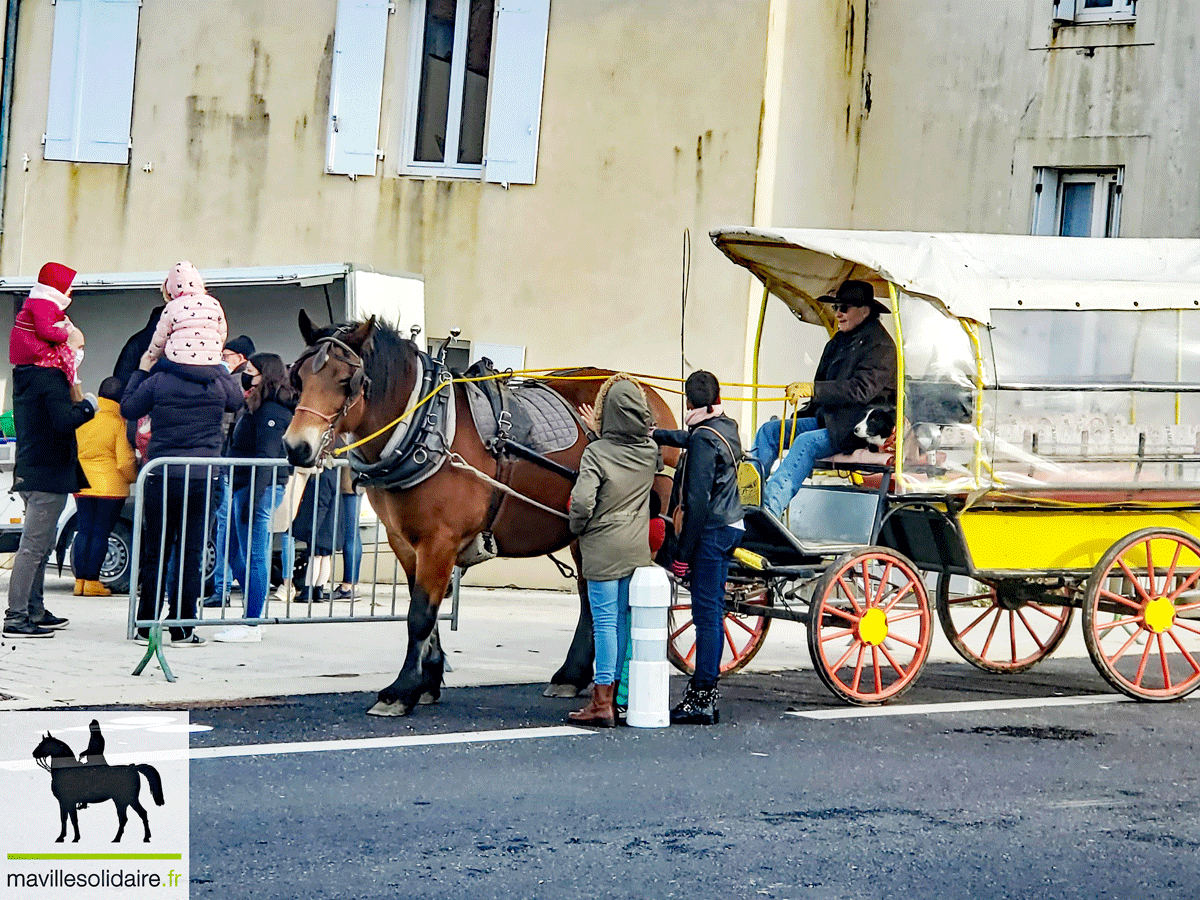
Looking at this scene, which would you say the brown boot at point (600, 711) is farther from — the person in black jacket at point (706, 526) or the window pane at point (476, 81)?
the window pane at point (476, 81)

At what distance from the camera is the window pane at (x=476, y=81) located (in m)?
16.6

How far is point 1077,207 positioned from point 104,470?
32.3 feet

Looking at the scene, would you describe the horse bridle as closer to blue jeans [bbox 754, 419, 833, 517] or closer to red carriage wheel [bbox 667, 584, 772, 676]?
red carriage wheel [bbox 667, 584, 772, 676]

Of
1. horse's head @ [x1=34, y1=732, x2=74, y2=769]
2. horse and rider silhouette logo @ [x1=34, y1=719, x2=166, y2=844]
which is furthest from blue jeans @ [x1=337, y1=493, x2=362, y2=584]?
horse and rider silhouette logo @ [x1=34, y1=719, x2=166, y2=844]

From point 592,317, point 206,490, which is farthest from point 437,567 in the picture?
point 592,317

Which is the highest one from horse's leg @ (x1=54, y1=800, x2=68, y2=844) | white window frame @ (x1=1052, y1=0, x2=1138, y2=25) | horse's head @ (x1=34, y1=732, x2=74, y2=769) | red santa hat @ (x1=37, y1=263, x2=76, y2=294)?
white window frame @ (x1=1052, y1=0, x2=1138, y2=25)

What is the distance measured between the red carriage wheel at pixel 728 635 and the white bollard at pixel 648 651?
3.28ft

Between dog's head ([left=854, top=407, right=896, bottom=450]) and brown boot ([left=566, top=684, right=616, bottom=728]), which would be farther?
dog's head ([left=854, top=407, right=896, bottom=450])

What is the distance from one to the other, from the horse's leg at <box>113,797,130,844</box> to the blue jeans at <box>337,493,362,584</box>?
555 centimetres

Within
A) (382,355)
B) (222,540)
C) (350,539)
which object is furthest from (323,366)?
(350,539)

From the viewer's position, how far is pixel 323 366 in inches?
336

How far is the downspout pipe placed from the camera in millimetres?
16797

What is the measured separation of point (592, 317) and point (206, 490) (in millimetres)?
6498

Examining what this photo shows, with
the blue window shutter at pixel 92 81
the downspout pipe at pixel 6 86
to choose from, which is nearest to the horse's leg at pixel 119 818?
the blue window shutter at pixel 92 81
